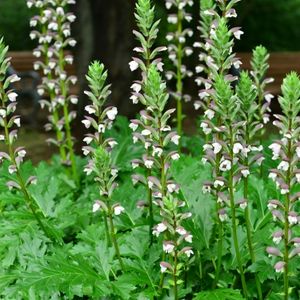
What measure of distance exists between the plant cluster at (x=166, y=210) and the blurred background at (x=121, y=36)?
2583mm

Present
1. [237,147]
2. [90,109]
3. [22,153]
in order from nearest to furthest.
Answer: [237,147]
[90,109]
[22,153]

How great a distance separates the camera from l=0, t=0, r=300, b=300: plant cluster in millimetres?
3961

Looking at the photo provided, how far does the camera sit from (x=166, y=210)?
3.89 meters

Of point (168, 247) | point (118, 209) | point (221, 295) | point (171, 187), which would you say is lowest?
point (221, 295)

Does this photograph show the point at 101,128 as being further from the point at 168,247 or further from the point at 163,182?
the point at 168,247

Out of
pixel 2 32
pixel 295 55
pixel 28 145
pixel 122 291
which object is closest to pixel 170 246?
pixel 122 291

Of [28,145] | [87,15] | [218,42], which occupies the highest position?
[87,15]

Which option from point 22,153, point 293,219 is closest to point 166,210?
point 293,219

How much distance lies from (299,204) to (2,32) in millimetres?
16836

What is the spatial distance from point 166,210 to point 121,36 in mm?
4771

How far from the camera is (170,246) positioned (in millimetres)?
3963

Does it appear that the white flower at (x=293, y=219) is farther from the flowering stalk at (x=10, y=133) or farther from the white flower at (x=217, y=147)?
the flowering stalk at (x=10, y=133)

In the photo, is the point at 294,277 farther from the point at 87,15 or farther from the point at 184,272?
the point at 87,15

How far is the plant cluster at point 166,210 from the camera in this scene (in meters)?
3.96
